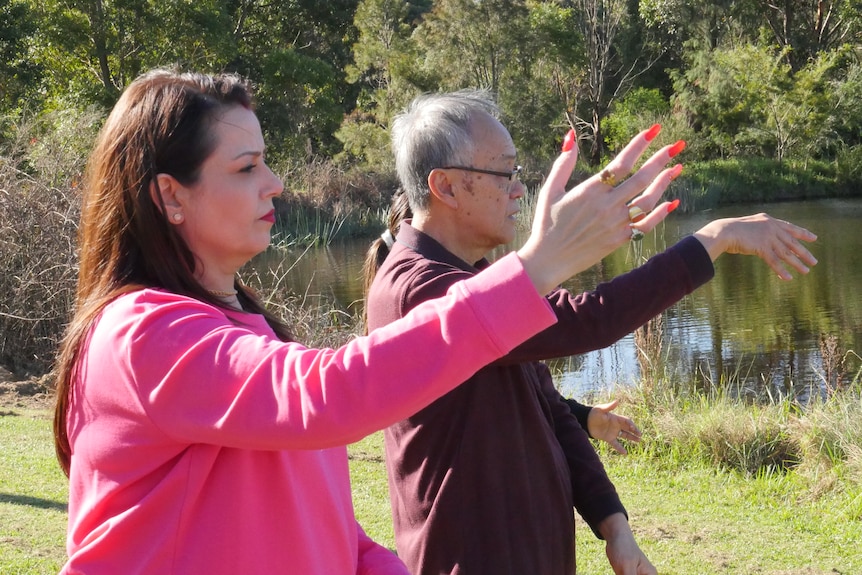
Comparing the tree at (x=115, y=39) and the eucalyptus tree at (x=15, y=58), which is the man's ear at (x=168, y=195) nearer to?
the eucalyptus tree at (x=15, y=58)

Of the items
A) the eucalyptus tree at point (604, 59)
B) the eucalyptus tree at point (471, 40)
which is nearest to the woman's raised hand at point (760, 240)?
the eucalyptus tree at point (471, 40)

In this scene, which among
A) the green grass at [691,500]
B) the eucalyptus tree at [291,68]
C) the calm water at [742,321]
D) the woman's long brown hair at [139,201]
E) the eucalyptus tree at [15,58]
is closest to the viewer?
the woman's long brown hair at [139,201]

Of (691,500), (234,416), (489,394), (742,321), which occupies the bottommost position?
(742,321)

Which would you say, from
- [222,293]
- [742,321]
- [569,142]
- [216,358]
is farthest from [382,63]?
[216,358]

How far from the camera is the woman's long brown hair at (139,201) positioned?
5.08ft

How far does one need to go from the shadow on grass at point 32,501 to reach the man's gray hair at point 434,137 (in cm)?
355

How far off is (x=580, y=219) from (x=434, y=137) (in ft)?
4.01

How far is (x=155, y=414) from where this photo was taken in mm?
1336

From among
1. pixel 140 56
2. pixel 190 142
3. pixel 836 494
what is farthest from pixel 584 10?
pixel 190 142

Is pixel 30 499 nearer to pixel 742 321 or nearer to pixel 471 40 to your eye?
pixel 742 321

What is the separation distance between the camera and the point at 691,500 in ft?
19.7

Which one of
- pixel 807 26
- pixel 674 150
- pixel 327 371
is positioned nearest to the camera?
pixel 327 371

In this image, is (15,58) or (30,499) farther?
(15,58)

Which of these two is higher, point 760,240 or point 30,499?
point 760,240
